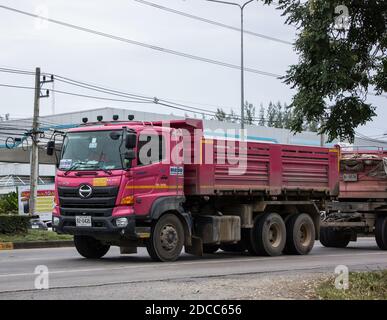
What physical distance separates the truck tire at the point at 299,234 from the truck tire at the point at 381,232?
115 inches

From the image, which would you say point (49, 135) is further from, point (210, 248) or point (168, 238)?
point (168, 238)

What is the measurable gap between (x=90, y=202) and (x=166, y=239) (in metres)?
1.85

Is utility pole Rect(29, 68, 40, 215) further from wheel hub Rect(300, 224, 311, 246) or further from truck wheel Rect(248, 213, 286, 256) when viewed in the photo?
wheel hub Rect(300, 224, 311, 246)

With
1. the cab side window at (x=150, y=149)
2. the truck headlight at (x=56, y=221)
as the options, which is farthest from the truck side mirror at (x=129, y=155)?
the truck headlight at (x=56, y=221)

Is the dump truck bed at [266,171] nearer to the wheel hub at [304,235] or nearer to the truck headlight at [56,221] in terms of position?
the wheel hub at [304,235]

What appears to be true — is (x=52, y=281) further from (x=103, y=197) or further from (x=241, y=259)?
(x=241, y=259)

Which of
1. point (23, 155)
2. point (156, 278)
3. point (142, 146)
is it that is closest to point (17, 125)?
point (23, 155)

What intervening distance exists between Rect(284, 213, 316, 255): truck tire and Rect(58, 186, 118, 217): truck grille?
219 inches

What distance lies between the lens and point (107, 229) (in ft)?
44.3

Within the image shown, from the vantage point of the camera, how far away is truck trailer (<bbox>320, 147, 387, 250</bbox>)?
64.2 ft

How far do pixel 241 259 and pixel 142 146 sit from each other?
3858 millimetres

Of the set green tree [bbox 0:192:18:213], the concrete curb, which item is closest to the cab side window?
the concrete curb

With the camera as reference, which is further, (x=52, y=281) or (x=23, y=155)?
(x=23, y=155)
